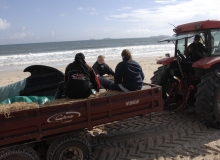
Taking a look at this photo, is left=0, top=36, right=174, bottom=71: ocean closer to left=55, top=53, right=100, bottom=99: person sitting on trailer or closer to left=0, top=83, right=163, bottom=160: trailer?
left=55, top=53, right=100, bottom=99: person sitting on trailer

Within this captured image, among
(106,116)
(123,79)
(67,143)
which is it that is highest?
(123,79)

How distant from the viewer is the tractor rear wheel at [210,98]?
15.5ft

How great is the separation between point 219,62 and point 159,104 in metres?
1.85

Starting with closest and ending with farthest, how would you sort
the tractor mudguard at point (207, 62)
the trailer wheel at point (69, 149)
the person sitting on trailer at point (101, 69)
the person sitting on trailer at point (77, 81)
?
the trailer wheel at point (69, 149) < the person sitting on trailer at point (77, 81) < the tractor mudguard at point (207, 62) < the person sitting on trailer at point (101, 69)

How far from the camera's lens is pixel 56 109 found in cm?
342

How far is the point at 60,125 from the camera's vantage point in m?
3.50

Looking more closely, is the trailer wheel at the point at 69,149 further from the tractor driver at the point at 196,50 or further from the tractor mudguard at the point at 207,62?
the tractor driver at the point at 196,50

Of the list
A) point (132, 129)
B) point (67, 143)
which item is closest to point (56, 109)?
point (67, 143)

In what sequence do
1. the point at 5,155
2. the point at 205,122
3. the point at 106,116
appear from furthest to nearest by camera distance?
the point at 205,122 < the point at 106,116 < the point at 5,155

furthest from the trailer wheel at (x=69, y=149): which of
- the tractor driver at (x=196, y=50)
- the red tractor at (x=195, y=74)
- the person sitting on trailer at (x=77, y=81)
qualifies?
the tractor driver at (x=196, y=50)

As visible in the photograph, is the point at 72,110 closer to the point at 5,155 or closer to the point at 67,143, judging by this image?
the point at 67,143

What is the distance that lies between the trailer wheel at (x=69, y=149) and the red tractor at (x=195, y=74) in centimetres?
254

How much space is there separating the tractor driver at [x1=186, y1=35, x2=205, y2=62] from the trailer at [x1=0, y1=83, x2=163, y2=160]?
7.07 ft

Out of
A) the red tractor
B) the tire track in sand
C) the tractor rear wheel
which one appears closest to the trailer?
the tire track in sand
